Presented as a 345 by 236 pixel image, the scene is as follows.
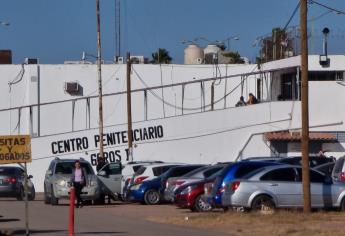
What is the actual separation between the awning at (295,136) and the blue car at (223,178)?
2344 centimetres

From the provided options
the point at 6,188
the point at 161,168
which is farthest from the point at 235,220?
the point at 6,188

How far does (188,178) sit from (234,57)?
1892 inches

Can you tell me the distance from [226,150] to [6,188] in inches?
719

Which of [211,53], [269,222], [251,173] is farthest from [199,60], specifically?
[269,222]

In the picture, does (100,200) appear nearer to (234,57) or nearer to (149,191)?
(149,191)

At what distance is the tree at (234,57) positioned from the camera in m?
73.0

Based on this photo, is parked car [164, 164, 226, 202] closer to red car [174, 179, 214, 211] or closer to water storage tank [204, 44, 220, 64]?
red car [174, 179, 214, 211]

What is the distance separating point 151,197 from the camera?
109 feet

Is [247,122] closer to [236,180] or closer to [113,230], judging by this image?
[236,180]

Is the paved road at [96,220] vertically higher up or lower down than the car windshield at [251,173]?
lower down

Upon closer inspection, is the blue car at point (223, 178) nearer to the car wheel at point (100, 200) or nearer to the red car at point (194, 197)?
the red car at point (194, 197)

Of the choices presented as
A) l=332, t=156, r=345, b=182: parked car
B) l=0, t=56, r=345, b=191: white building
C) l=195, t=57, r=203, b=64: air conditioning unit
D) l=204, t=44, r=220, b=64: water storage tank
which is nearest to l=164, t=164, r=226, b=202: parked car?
l=332, t=156, r=345, b=182: parked car

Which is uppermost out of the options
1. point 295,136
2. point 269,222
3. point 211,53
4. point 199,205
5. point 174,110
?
point 211,53

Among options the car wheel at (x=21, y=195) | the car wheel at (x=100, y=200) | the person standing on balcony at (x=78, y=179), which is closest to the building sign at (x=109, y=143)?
the car wheel at (x=21, y=195)
